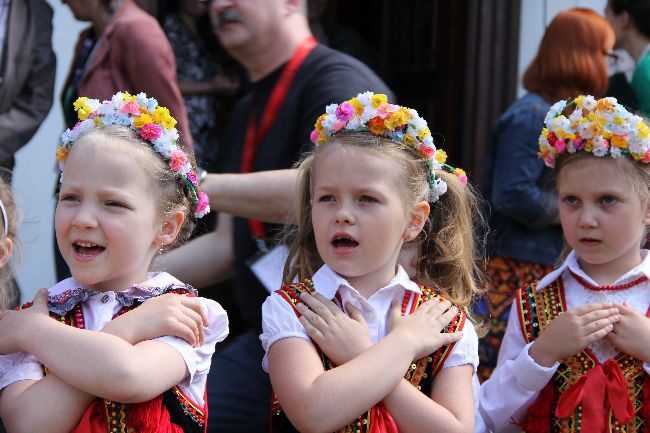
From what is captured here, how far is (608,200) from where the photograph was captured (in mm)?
3018

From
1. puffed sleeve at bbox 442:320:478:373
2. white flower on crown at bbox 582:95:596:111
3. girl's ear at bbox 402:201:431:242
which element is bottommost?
puffed sleeve at bbox 442:320:478:373

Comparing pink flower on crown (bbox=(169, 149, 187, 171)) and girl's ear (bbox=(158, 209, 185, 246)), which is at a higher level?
pink flower on crown (bbox=(169, 149, 187, 171))

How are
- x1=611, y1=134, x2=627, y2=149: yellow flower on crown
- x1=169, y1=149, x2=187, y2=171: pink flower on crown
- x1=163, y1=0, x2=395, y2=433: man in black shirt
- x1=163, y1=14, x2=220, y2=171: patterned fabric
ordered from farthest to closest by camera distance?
x1=163, y1=14, x2=220, y2=171: patterned fabric → x1=163, y1=0, x2=395, y2=433: man in black shirt → x1=611, y1=134, x2=627, y2=149: yellow flower on crown → x1=169, y1=149, x2=187, y2=171: pink flower on crown

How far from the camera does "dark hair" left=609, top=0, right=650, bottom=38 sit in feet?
14.3

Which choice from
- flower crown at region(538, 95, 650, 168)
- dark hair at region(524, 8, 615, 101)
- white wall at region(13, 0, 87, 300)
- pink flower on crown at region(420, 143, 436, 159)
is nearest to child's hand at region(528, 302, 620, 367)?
flower crown at region(538, 95, 650, 168)

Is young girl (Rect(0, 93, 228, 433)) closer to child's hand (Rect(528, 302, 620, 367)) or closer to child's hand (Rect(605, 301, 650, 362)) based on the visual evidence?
child's hand (Rect(528, 302, 620, 367))

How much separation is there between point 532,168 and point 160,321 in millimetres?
2090

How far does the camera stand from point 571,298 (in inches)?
120

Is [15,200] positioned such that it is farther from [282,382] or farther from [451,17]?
[451,17]

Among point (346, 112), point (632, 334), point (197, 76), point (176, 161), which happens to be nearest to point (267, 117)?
point (346, 112)

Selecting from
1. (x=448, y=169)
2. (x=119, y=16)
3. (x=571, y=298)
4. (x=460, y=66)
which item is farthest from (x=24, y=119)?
(x=460, y=66)

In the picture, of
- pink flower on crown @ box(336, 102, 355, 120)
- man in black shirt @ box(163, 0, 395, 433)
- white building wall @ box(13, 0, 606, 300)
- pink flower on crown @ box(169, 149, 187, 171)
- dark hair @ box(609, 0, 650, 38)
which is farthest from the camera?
white building wall @ box(13, 0, 606, 300)

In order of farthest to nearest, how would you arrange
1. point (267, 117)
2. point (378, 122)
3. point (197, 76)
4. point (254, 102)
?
point (197, 76) → point (254, 102) → point (267, 117) → point (378, 122)

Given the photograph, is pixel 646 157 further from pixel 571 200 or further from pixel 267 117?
pixel 267 117
